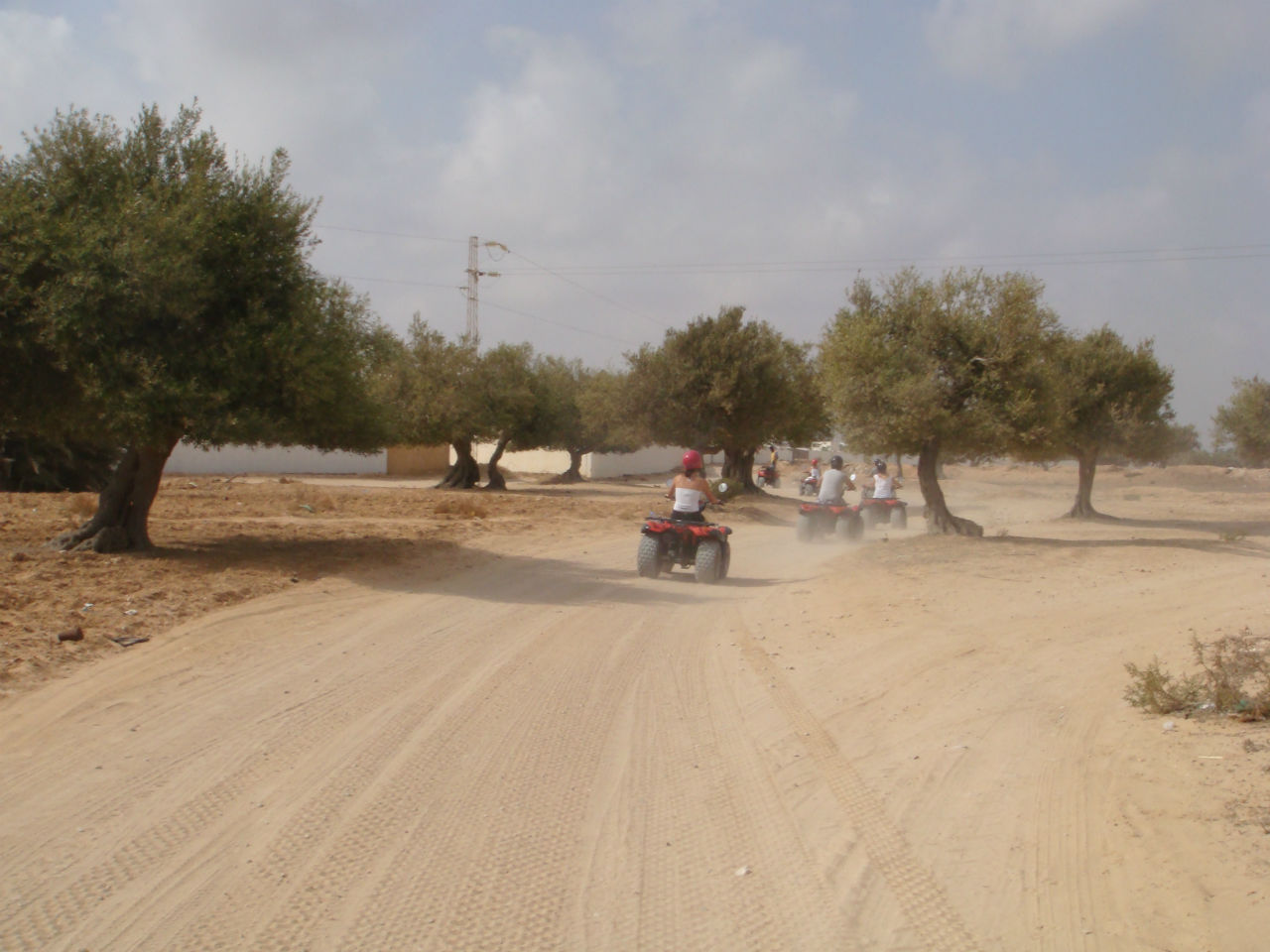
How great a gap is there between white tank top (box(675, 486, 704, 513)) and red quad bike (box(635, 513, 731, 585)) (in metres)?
0.19

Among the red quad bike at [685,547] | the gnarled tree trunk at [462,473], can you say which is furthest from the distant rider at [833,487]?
the gnarled tree trunk at [462,473]

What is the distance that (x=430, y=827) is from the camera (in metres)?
5.13

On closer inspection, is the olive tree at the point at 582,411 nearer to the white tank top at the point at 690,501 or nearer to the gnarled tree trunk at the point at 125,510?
the white tank top at the point at 690,501

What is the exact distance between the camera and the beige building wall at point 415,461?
54.4 m

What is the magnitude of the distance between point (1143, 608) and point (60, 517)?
1828 cm

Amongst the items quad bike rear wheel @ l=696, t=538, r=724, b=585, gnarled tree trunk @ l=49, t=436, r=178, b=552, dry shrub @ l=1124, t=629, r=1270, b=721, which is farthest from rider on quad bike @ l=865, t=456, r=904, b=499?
dry shrub @ l=1124, t=629, r=1270, b=721

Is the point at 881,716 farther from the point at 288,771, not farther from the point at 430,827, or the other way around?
the point at 288,771

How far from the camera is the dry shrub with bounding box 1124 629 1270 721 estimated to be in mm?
6375

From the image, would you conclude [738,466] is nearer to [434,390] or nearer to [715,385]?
[715,385]

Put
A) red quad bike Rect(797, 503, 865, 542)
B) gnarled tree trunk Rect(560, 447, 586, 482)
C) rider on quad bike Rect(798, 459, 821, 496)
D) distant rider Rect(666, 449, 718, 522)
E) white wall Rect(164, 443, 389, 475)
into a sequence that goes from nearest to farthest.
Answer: distant rider Rect(666, 449, 718, 522) < red quad bike Rect(797, 503, 865, 542) < rider on quad bike Rect(798, 459, 821, 496) < white wall Rect(164, 443, 389, 475) < gnarled tree trunk Rect(560, 447, 586, 482)

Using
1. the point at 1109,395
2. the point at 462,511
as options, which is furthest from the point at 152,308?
the point at 1109,395

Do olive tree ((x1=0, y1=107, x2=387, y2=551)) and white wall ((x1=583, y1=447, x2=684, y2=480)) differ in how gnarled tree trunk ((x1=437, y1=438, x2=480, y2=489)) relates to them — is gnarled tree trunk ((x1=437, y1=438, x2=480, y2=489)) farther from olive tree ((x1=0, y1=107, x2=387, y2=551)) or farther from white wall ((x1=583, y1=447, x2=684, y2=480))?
olive tree ((x1=0, y1=107, x2=387, y2=551))

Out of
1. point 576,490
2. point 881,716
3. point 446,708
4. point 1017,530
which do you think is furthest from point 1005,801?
point 576,490

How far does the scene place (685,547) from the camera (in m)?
14.8
